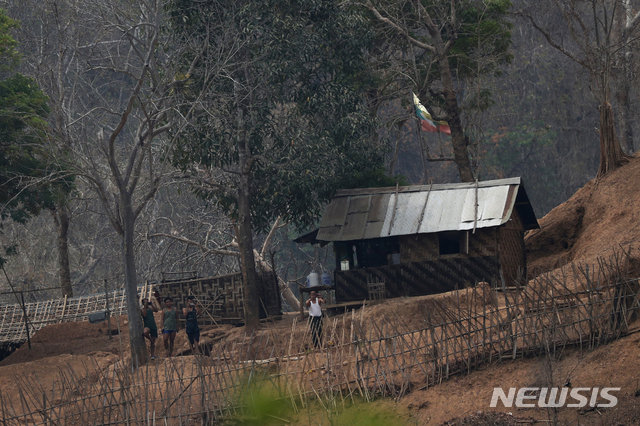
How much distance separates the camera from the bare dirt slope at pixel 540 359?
25.8ft

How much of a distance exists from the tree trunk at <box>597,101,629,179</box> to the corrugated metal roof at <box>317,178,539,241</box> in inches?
79.6

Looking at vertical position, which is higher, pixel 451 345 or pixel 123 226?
pixel 123 226

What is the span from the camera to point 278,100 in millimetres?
16641

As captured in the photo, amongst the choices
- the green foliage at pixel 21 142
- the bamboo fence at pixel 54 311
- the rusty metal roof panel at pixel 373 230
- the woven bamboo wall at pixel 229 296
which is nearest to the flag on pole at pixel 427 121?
the rusty metal roof panel at pixel 373 230

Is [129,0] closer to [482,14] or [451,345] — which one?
[482,14]

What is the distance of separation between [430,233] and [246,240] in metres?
4.32

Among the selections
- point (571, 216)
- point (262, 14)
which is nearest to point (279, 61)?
point (262, 14)

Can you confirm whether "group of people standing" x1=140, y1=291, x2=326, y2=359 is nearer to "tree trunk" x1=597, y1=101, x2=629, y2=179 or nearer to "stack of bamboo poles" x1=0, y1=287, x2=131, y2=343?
"stack of bamboo poles" x1=0, y1=287, x2=131, y2=343

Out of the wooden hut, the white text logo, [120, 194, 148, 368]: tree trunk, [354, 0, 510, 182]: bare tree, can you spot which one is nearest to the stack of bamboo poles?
[120, 194, 148, 368]: tree trunk

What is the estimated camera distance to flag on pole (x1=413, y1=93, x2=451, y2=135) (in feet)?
59.2

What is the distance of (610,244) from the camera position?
13555 mm

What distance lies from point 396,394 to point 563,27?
28.7 m

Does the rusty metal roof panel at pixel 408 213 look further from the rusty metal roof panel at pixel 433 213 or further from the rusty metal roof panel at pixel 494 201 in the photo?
the rusty metal roof panel at pixel 494 201

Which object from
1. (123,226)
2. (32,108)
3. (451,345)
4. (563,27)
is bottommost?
(451,345)
